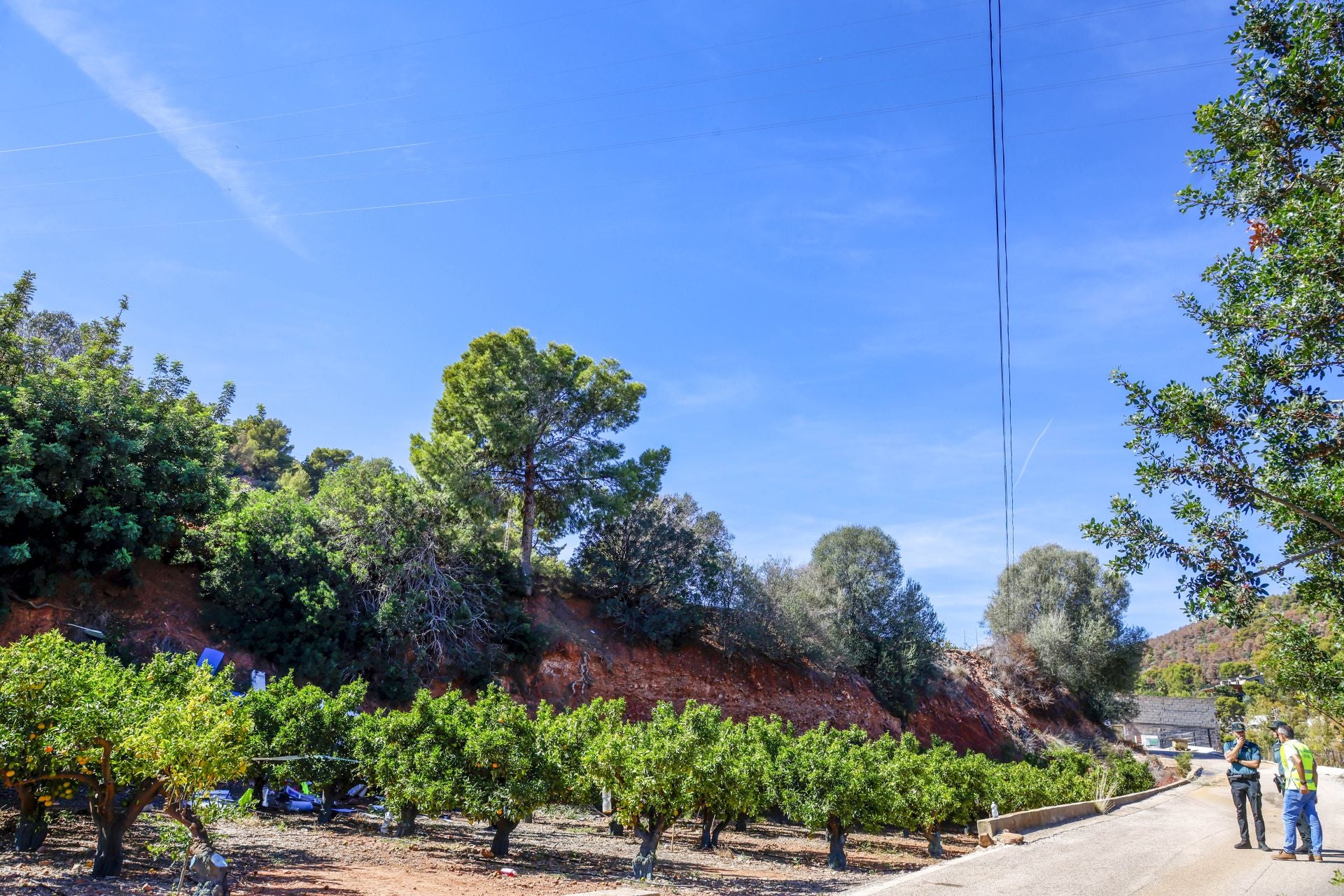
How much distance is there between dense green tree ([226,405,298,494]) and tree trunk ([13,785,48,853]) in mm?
40273

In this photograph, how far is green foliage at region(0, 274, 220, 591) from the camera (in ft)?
46.0

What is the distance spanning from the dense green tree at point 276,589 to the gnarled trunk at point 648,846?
10884 millimetres

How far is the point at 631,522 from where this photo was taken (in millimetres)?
25672

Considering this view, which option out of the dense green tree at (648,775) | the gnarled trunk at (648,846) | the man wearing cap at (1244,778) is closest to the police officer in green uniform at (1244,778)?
the man wearing cap at (1244,778)

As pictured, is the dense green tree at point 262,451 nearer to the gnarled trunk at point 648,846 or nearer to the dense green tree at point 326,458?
the dense green tree at point 326,458

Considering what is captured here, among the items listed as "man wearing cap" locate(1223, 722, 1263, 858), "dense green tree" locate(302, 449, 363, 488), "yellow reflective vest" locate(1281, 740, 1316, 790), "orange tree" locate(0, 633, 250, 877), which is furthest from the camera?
"dense green tree" locate(302, 449, 363, 488)

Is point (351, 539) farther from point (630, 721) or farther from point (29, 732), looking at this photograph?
point (29, 732)

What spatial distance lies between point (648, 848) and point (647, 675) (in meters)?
15.6

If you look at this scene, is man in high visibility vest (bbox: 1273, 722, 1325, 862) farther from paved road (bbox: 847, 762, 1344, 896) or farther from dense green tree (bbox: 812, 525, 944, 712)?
dense green tree (bbox: 812, 525, 944, 712)

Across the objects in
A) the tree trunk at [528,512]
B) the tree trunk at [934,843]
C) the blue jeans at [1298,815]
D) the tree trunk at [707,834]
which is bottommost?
the tree trunk at [934,843]

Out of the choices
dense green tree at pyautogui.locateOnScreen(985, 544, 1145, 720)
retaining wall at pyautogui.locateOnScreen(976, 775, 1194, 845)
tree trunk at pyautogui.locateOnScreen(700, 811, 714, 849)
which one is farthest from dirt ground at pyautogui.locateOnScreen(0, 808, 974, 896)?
dense green tree at pyautogui.locateOnScreen(985, 544, 1145, 720)

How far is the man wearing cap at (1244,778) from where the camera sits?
10.5 meters

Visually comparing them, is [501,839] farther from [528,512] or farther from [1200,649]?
[1200,649]

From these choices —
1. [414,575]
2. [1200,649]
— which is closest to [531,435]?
[414,575]
